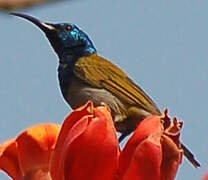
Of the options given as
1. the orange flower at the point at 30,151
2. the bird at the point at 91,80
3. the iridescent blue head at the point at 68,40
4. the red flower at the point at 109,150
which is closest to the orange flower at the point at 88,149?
the red flower at the point at 109,150

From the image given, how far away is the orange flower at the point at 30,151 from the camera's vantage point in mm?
1871

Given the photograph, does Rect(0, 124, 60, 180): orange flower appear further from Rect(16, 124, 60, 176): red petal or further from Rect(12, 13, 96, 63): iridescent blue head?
Rect(12, 13, 96, 63): iridescent blue head

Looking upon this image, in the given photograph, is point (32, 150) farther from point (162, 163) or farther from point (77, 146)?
point (162, 163)

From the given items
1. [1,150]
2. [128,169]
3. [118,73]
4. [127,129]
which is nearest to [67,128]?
[128,169]

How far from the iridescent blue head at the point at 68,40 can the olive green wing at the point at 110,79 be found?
3.7 inches

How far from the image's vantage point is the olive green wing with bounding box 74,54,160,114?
641 cm

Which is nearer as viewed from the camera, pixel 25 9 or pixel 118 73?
pixel 25 9

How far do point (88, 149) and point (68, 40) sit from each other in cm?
500

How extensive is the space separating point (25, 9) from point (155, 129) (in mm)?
403

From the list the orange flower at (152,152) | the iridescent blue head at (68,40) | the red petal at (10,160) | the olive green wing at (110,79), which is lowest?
the olive green wing at (110,79)

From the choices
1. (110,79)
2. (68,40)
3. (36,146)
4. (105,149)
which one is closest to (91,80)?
(110,79)

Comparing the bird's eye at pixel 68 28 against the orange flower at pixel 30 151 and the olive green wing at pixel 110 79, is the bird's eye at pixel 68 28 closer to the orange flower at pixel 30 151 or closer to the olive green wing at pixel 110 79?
the olive green wing at pixel 110 79

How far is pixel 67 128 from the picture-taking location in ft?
5.59

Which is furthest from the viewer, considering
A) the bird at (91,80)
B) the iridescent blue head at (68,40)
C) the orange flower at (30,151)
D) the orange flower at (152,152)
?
the iridescent blue head at (68,40)
